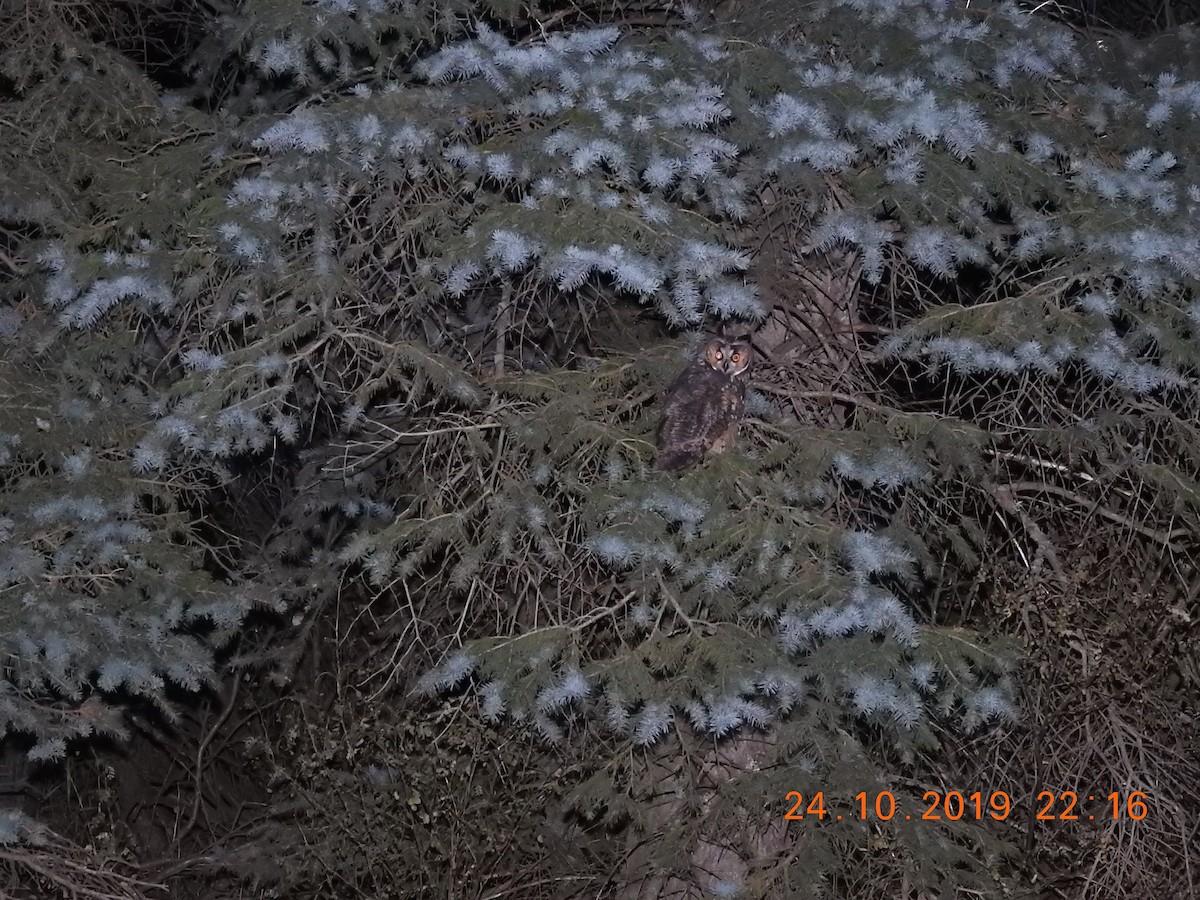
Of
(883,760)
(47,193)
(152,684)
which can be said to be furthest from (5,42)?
(883,760)

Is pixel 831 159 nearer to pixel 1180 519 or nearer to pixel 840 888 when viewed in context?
pixel 1180 519

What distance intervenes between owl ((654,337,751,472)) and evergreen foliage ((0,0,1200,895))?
0.08 meters

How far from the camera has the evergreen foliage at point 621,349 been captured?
12.5 ft

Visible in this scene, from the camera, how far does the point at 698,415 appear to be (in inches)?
161

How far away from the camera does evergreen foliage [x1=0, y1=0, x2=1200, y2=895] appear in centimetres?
379
